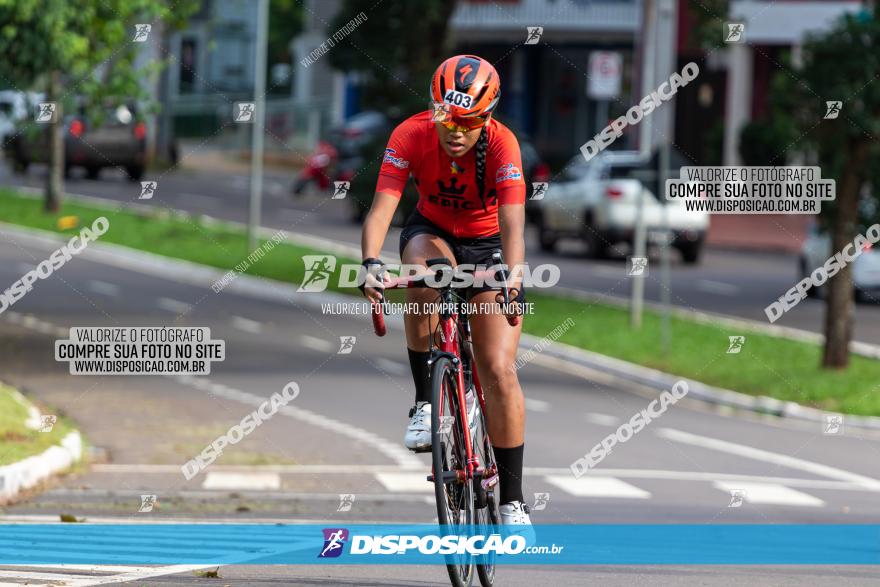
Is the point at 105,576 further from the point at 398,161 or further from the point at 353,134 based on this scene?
the point at 353,134

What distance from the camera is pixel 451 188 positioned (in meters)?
7.26

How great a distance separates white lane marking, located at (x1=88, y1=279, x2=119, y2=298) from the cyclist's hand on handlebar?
17178 mm

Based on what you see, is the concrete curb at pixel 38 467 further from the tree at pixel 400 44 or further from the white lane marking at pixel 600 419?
the tree at pixel 400 44

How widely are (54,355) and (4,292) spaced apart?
4.50 metres

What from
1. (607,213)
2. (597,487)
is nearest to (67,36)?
(597,487)

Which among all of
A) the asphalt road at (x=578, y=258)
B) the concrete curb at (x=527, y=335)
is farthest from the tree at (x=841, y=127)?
the asphalt road at (x=578, y=258)

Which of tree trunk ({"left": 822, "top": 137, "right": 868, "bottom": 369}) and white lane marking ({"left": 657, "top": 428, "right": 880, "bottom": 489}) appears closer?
white lane marking ({"left": 657, "top": 428, "right": 880, "bottom": 489})

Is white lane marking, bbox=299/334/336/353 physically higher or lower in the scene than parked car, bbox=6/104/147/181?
lower

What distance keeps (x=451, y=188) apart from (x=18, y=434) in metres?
5.87

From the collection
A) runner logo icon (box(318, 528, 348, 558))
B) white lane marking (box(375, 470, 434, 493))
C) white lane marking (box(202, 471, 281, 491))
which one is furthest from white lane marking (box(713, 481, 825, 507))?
runner logo icon (box(318, 528, 348, 558))

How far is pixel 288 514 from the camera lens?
10211 millimetres

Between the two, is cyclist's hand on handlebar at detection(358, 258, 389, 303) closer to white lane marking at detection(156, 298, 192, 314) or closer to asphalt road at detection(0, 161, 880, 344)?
white lane marking at detection(156, 298, 192, 314)

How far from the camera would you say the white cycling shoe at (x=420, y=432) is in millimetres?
7039

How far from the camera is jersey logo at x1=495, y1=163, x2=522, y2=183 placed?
703cm
